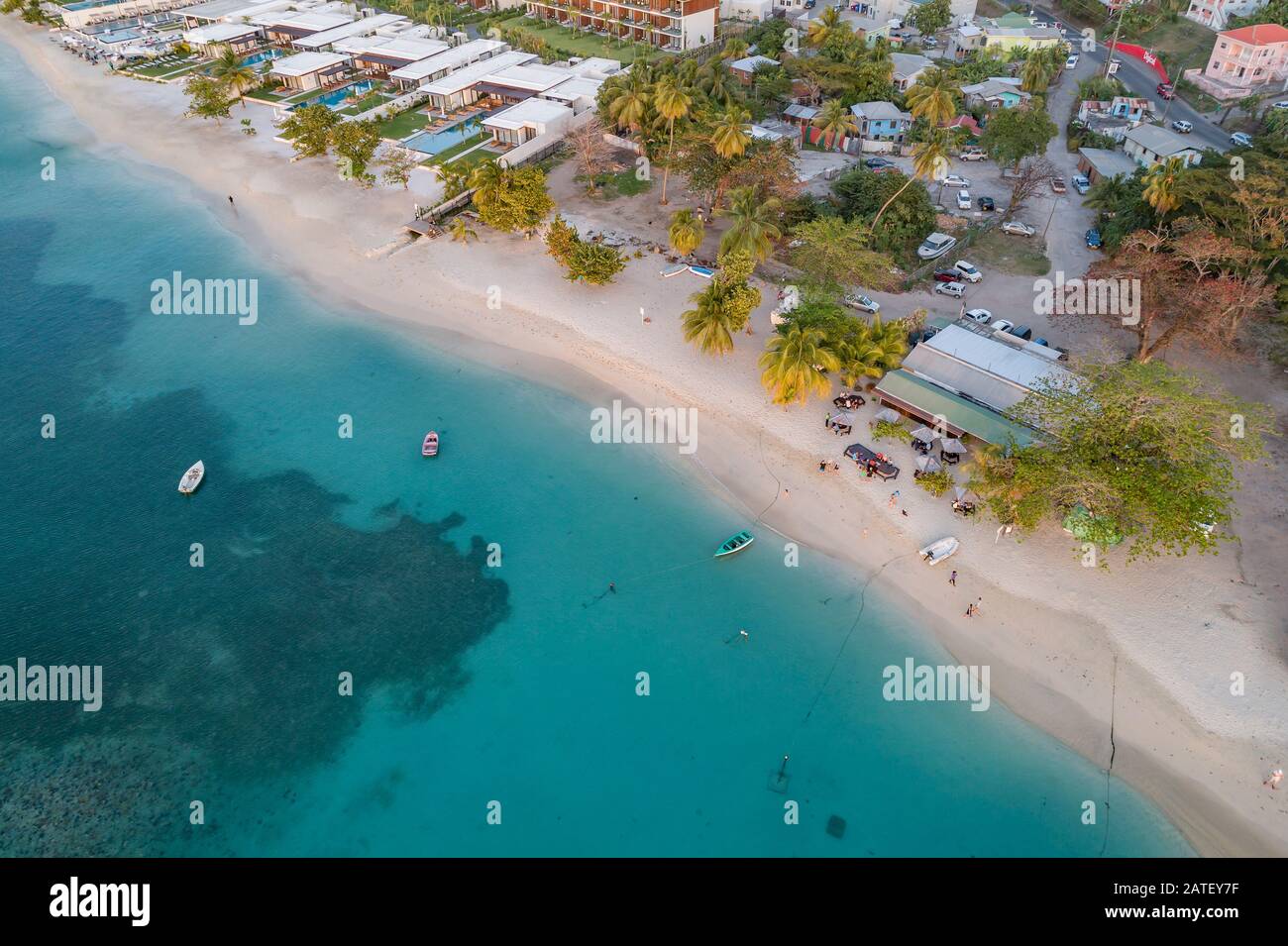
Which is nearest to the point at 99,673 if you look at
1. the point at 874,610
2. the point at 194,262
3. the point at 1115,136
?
the point at 874,610

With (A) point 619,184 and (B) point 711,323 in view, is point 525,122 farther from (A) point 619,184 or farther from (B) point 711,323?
(B) point 711,323

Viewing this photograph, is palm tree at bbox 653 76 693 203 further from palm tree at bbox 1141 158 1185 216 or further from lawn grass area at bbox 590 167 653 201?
palm tree at bbox 1141 158 1185 216

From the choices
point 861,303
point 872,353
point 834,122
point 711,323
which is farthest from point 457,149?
point 872,353

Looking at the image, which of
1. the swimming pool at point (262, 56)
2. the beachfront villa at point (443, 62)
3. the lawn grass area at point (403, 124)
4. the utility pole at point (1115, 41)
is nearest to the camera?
the lawn grass area at point (403, 124)

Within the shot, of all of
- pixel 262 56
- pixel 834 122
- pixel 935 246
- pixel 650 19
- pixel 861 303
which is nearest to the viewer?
pixel 861 303

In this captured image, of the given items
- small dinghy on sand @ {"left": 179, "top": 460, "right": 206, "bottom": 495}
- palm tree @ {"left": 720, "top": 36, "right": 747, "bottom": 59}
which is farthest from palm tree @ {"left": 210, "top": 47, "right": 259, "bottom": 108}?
small dinghy on sand @ {"left": 179, "top": 460, "right": 206, "bottom": 495}

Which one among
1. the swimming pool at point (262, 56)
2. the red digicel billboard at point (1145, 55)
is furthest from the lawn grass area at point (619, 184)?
the red digicel billboard at point (1145, 55)

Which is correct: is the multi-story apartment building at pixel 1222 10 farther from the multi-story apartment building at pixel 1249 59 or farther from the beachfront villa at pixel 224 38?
the beachfront villa at pixel 224 38
